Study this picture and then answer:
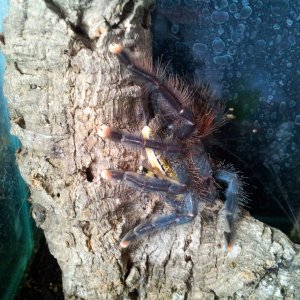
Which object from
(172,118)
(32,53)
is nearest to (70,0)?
(32,53)

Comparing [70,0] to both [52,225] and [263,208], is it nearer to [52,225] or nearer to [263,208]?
[52,225]

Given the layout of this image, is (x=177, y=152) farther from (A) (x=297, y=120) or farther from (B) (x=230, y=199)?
(A) (x=297, y=120)

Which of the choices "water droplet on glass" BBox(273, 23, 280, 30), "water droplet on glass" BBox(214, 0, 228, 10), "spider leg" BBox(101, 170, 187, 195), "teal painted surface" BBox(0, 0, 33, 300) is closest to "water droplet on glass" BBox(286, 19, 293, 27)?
"water droplet on glass" BBox(273, 23, 280, 30)

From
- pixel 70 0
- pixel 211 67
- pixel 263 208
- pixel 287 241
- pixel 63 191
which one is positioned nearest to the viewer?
pixel 70 0

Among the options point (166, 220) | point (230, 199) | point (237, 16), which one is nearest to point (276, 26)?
point (237, 16)

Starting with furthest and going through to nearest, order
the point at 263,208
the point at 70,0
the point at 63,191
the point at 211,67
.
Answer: the point at 263,208 < the point at 211,67 < the point at 63,191 < the point at 70,0

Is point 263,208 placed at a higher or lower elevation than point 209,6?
lower
